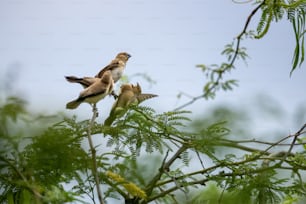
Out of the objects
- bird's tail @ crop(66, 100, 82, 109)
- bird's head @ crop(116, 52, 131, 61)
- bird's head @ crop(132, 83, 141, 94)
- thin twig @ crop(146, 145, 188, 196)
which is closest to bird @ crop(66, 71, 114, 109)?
bird's tail @ crop(66, 100, 82, 109)

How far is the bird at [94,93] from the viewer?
6.02 ft

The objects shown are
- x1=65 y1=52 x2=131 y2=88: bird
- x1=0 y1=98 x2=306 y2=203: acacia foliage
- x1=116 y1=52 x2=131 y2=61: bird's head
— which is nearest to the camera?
x1=0 y1=98 x2=306 y2=203: acacia foliage

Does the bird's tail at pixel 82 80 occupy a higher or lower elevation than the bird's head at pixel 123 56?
lower

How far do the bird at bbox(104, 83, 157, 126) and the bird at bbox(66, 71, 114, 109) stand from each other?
2.1 inches

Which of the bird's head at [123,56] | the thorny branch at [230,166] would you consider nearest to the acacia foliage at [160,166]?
the thorny branch at [230,166]

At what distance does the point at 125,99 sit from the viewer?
1961 mm

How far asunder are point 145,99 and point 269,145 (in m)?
0.36

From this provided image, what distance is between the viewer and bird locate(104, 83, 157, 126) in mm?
1898

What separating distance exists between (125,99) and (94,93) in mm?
132

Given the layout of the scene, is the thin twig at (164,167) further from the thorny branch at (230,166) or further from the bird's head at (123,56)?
the bird's head at (123,56)

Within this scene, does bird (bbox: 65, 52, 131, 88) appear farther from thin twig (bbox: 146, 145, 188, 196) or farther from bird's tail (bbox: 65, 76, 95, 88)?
thin twig (bbox: 146, 145, 188, 196)

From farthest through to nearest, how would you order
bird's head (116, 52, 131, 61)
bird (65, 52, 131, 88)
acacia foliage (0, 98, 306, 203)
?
1. bird's head (116, 52, 131, 61)
2. bird (65, 52, 131, 88)
3. acacia foliage (0, 98, 306, 203)

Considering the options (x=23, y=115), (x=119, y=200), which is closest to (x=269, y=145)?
(x=119, y=200)

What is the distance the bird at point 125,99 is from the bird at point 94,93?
0.05 meters
